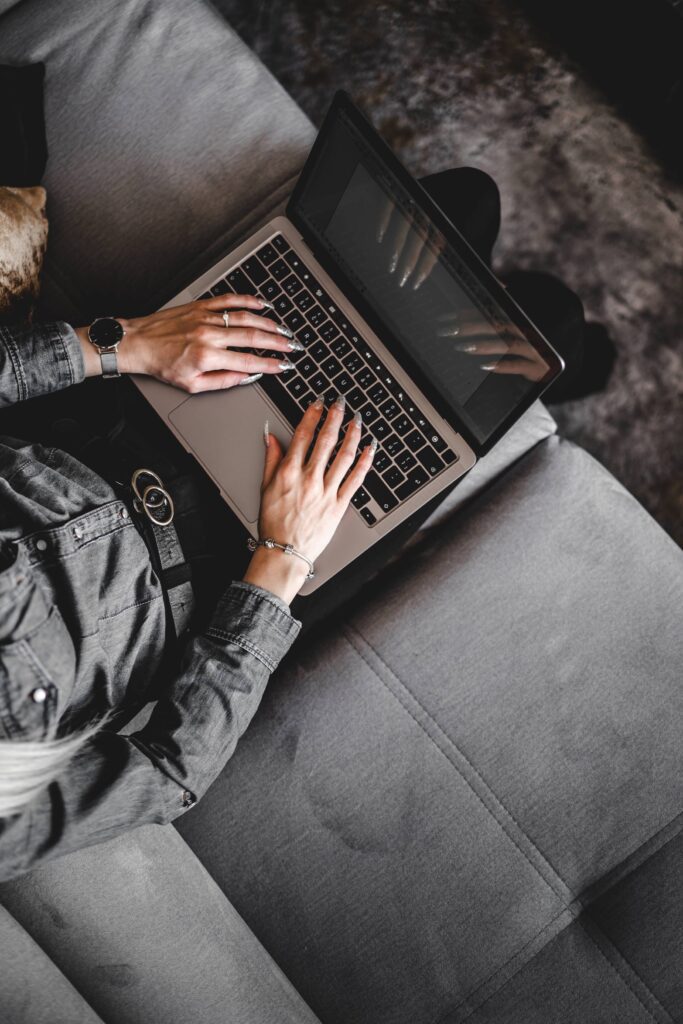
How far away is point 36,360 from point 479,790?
0.84 meters

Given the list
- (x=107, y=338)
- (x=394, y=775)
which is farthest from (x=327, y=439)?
(x=394, y=775)

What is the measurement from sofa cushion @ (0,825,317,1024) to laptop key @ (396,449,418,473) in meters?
0.61

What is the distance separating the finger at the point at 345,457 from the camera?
3.12ft

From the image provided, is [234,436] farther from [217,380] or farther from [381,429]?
[381,429]

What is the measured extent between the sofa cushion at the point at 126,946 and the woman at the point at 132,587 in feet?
0.48

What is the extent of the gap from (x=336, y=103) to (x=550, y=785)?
0.92m

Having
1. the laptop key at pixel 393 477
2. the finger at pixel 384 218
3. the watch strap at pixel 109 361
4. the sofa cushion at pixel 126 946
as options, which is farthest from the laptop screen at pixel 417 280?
the sofa cushion at pixel 126 946

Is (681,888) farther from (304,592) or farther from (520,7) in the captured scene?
(520,7)

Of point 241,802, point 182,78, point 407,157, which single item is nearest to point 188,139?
point 182,78

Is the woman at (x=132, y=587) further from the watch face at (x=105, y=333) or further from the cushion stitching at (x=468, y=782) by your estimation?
the cushion stitching at (x=468, y=782)

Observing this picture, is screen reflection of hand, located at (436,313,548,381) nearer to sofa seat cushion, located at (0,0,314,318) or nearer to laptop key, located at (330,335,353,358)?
laptop key, located at (330,335,353,358)

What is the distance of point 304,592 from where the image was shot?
99cm

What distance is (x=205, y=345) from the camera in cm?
98

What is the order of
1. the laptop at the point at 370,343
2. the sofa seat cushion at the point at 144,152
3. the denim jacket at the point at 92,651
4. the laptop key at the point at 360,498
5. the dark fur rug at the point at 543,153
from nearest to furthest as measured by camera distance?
the denim jacket at the point at 92,651
the laptop at the point at 370,343
the laptop key at the point at 360,498
the sofa seat cushion at the point at 144,152
the dark fur rug at the point at 543,153
